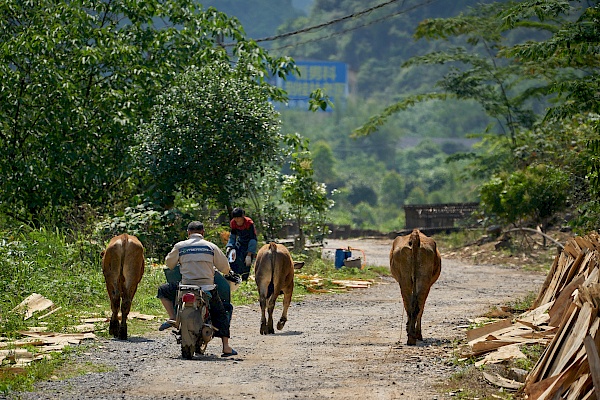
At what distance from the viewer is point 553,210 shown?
26609mm

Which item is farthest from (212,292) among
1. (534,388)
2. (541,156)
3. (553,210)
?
(541,156)

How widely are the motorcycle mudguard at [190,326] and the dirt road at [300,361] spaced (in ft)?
0.78

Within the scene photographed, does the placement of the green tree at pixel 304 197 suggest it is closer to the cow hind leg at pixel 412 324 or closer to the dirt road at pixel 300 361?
the dirt road at pixel 300 361

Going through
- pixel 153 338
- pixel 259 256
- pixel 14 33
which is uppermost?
pixel 14 33

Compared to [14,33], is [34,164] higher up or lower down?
lower down

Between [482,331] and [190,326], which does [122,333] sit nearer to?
[190,326]

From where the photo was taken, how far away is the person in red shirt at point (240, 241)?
52.7ft

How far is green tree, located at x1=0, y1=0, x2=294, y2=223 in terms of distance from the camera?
22859 millimetres

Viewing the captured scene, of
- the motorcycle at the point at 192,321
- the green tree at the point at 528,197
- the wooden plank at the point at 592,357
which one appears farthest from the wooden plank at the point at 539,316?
the green tree at the point at 528,197

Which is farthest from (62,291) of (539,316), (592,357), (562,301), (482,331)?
(592,357)

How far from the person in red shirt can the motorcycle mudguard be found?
16.7ft

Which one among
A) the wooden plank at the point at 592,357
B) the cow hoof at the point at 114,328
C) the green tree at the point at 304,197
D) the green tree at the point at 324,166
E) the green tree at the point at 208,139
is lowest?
the cow hoof at the point at 114,328

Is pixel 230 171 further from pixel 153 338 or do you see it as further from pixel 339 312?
pixel 153 338

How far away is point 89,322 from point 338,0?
153446mm
